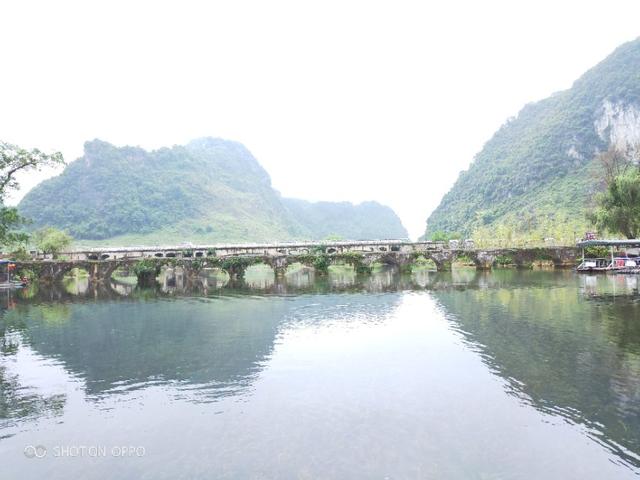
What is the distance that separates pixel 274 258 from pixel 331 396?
2259 inches

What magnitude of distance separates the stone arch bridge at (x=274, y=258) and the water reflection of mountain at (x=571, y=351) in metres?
36.0

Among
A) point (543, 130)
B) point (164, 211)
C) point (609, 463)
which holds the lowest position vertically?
point (609, 463)

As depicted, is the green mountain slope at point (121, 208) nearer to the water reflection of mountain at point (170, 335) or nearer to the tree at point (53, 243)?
the tree at point (53, 243)

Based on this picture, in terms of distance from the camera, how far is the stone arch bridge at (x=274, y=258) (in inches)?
2749

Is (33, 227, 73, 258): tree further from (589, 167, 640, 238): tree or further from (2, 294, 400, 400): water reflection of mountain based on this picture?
(589, 167, 640, 238): tree

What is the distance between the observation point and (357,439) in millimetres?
12047

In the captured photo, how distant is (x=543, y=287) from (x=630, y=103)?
140789mm

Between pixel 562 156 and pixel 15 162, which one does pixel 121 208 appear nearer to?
pixel 15 162

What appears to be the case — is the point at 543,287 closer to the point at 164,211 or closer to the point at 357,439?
the point at 357,439

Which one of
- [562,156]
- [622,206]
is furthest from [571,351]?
[562,156]

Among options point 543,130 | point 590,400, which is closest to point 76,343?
point 590,400

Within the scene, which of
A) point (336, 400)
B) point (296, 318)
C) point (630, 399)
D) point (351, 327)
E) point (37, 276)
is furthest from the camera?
point (37, 276)

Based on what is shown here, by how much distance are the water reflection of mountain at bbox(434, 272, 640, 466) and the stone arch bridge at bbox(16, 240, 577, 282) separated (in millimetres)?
36004

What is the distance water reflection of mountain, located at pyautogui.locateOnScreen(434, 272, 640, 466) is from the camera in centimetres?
1300
